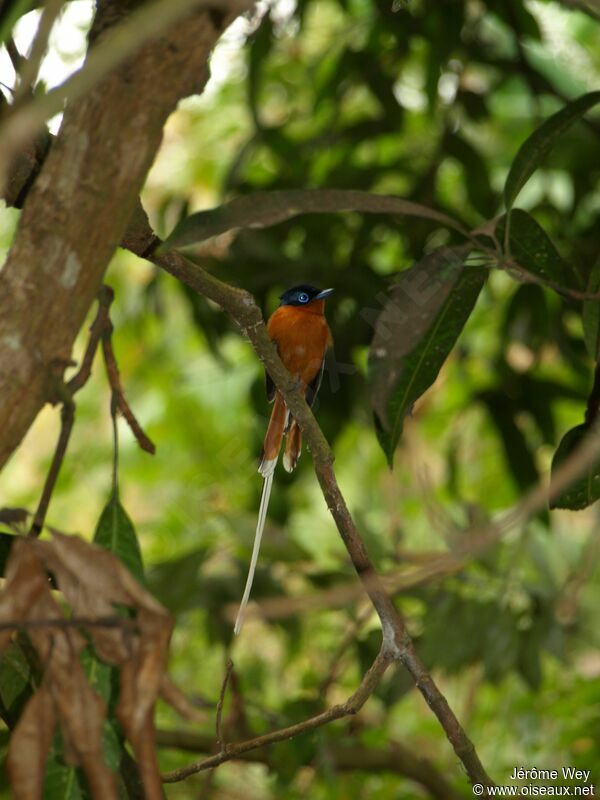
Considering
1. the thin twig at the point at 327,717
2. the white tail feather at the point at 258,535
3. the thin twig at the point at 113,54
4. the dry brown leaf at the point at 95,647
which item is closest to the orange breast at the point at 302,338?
the white tail feather at the point at 258,535

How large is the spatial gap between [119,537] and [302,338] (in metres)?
1.58

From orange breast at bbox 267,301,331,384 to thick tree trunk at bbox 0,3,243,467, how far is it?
6.46 ft

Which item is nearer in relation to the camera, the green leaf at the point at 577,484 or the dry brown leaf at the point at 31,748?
the dry brown leaf at the point at 31,748

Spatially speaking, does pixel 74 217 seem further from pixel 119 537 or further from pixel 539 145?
pixel 539 145

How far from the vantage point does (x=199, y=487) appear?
508 cm

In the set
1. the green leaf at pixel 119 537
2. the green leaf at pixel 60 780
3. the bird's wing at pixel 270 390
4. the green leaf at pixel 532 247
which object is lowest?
the green leaf at pixel 60 780

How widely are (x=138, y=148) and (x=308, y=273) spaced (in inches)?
95.1

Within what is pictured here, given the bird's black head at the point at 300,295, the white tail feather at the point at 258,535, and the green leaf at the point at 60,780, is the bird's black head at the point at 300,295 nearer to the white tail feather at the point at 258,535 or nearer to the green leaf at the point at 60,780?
the white tail feather at the point at 258,535

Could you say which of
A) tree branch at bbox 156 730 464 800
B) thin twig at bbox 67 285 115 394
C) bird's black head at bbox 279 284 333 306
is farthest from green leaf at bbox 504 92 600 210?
tree branch at bbox 156 730 464 800

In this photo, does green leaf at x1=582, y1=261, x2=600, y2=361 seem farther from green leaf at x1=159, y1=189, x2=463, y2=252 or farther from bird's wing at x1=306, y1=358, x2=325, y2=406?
bird's wing at x1=306, y1=358, x2=325, y2=406

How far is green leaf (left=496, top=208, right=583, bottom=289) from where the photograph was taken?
1.77m

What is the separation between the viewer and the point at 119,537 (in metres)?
1.62

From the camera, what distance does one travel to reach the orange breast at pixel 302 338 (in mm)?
3076

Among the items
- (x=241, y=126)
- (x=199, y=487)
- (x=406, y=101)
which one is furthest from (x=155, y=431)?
(x=406, y=101)
